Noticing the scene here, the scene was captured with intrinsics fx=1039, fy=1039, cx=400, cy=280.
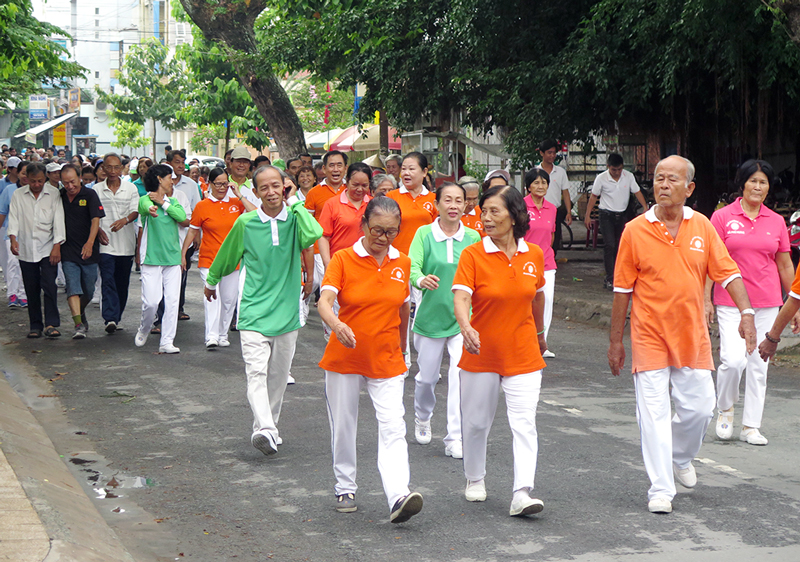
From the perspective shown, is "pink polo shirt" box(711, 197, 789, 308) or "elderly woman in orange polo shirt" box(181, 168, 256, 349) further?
"elderly woman in orange polo shirt" box(181, 168, 256, 349)

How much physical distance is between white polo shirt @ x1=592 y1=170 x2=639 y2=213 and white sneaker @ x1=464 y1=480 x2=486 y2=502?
31.0ft

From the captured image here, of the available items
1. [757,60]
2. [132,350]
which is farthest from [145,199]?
[757,60]

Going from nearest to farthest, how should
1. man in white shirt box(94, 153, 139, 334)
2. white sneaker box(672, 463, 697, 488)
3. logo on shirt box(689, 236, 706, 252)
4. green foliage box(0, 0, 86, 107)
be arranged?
1. logo on shirt box(689, 236, 706, 252)
2. white sneaker box(672, 463, 697, 488)
3. man in white shirt box(94, 153, 139, 334)
4. green foliage box(0, 0, 86, 107)

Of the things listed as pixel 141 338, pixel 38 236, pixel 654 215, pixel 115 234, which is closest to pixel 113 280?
pixel 115 234

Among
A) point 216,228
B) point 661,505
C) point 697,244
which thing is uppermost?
point 697,244

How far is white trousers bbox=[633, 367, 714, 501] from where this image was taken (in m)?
5.45

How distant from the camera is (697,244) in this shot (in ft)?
18.2

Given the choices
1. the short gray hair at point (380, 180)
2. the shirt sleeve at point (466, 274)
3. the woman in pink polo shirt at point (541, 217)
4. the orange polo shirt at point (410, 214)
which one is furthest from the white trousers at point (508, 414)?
the short gray hair at point (380, 180)

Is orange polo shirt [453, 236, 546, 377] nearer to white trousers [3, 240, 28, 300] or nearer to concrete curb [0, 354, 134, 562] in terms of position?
concrete curb [0, 354, 134, 562]

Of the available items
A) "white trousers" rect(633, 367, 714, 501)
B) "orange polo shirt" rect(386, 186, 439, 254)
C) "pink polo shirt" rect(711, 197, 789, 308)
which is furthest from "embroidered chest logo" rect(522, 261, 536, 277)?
"orange polo shirt" rect(386, 186, 439, 254)

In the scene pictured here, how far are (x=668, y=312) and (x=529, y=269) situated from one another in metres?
0.77

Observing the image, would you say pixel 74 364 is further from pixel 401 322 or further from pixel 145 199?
pixel 401 322

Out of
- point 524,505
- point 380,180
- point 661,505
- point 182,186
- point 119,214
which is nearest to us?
point 524,505

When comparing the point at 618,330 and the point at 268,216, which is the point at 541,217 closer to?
the point at 268,216
